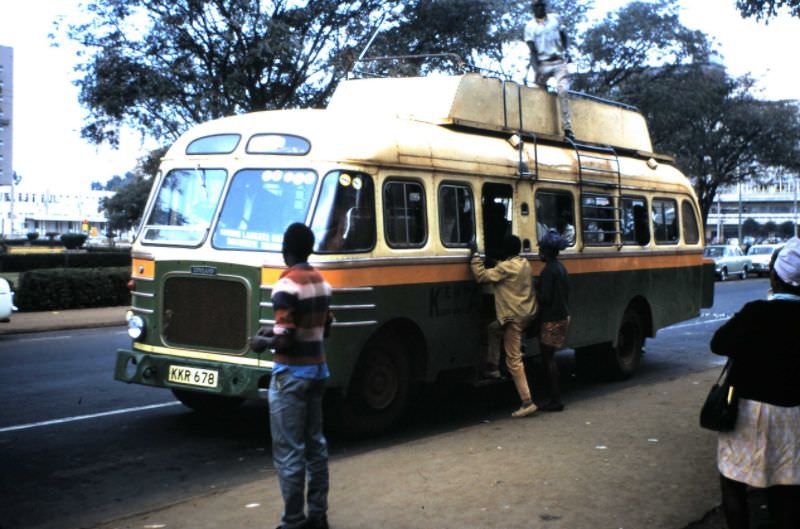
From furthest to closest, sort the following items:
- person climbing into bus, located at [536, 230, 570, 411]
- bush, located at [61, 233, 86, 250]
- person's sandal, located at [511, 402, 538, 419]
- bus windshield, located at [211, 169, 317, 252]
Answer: bush, located at [61, 233, 86, 250]
person climbing into bus, located at [536, 230, 570, 411]
person's sandal, located at [511, 402, 538, 419]
bus windshield, located at [211, 169, 317, 252]

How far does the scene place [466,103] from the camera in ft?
32.0

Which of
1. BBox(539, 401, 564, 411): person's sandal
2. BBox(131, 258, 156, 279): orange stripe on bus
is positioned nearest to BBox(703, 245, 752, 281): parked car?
BBox(539, 401, 564, 411): person's sandal

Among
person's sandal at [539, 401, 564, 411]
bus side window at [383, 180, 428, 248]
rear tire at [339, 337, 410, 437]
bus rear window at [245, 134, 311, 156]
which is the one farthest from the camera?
person's sandal at [539, 401, 564, 411]

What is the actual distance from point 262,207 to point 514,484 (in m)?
3.26

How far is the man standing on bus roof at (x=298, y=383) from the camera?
17.2 ft

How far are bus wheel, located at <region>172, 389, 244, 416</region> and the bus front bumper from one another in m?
1.00

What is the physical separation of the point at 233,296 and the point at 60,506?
224 centimetres

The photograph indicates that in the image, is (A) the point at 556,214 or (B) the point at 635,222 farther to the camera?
(B) the point at 635,222

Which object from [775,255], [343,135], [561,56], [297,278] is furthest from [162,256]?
[561,56]

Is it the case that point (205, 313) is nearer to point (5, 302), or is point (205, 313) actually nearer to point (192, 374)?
point (192, 374)

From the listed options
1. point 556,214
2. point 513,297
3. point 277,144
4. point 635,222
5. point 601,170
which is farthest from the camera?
point 635,222

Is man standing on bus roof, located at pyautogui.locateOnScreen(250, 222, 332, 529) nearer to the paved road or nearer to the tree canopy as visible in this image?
the paved road

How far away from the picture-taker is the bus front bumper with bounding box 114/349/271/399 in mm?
7621

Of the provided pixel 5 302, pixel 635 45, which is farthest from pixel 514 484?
pixel 635 45
